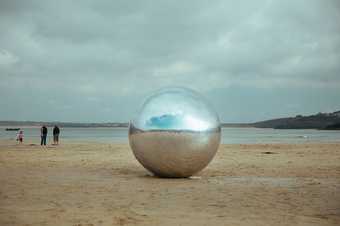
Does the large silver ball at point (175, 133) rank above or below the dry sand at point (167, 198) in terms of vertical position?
above

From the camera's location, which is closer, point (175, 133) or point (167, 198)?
point (167, 198)

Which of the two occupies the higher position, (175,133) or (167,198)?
(175,133)

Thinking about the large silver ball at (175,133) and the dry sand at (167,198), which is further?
the large silver ball at (175,133)

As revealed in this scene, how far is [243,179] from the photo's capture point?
14.1m

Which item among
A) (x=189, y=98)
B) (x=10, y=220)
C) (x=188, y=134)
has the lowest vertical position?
(x=10, y=220)

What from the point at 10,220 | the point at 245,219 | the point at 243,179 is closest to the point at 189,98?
the point at 243,179

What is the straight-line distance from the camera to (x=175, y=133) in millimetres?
12711

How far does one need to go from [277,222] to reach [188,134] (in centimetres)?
521

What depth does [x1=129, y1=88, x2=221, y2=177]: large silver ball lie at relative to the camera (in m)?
12.8

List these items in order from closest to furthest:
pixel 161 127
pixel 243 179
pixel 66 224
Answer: pixel 66 224 < pixel 161 127 < pixel 243 179

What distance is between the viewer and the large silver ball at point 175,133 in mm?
12758

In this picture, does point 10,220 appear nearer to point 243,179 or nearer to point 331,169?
point 243,179

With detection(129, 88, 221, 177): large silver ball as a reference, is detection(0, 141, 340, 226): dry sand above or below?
below

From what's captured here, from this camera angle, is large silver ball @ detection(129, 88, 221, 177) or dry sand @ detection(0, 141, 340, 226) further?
large silver ball @ detection(129, 88, 221, 177)
